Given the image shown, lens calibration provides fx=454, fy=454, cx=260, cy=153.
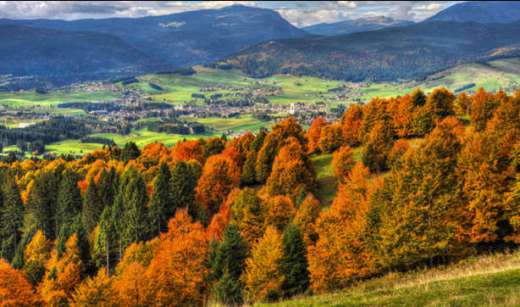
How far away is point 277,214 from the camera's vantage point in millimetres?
81125

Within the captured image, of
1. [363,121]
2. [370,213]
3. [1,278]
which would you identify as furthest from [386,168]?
[1,278]

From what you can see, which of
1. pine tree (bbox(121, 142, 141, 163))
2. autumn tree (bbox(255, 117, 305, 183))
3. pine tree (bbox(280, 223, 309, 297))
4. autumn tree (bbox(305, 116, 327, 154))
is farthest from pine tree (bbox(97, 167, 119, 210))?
pine tree (bbox(280, 223, 309, 297))

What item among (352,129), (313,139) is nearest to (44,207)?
(313,139)

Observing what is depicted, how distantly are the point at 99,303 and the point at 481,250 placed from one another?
168 ft

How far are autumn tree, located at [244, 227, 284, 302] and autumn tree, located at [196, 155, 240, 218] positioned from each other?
4234cm

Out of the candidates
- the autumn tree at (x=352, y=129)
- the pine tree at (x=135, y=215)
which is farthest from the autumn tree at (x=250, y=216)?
the autumn tree at (x=352, y=129)

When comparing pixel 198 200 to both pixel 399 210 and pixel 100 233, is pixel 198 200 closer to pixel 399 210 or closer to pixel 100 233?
pixel 100 233

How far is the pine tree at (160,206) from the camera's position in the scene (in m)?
102

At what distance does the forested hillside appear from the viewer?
193ft

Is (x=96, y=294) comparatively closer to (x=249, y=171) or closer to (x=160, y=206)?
(x=160, y=206)

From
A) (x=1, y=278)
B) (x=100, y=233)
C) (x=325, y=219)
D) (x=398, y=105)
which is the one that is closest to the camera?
(x=325, y=219)

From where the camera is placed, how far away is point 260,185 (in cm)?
11350

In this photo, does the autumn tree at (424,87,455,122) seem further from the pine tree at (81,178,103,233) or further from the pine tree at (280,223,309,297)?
the pine tree at (81,178,103,233)

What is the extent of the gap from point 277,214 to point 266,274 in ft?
65.0
